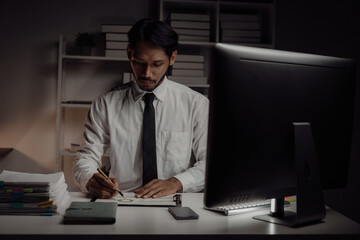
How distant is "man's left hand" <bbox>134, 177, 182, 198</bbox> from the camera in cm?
155

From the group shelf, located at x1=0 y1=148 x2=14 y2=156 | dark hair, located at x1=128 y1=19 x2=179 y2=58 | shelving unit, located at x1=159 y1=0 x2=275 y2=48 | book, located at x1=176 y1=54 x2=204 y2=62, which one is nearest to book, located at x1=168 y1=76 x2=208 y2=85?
book, located at x1=176 y1=54 x2=204 y2=62

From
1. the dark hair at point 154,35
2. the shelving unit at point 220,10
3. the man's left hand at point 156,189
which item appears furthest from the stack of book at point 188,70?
the man's left hand at point 156,189

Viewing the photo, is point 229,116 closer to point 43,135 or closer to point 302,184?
point 302,184

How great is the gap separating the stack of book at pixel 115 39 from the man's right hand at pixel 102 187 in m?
1.92

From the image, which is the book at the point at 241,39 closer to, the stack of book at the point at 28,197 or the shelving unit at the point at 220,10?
the shelving unit at the point at 220,10

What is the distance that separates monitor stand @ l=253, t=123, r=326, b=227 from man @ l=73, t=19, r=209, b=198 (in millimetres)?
703

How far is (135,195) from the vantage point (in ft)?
5.10

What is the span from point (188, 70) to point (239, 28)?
1.84ft

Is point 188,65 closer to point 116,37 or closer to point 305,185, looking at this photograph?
point 116,37

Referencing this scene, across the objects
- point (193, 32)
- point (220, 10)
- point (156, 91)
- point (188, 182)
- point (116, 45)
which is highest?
point (220, 10)

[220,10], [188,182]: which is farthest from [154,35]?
[220,10]

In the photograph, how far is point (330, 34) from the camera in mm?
3695

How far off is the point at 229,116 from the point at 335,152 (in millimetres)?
465
